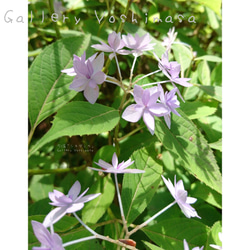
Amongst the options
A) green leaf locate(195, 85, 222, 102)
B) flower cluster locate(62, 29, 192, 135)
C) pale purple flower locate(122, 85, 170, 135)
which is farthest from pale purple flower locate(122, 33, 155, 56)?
green leaf locate(195, 85, 222, 102)

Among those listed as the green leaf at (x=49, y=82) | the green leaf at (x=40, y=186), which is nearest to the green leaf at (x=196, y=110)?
the green leaf at (x=49, y=82)

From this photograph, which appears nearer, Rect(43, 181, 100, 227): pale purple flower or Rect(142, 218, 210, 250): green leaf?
Rect(43, 181, 100, 227): pale purple flower

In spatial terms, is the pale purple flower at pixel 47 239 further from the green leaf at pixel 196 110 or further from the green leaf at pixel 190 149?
the green leaf at pixel 196 110

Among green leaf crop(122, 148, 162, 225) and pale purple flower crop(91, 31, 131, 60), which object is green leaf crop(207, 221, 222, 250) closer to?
green leaf crop(122, 148, 162, 225)

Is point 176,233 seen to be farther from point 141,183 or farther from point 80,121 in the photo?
point 80,121

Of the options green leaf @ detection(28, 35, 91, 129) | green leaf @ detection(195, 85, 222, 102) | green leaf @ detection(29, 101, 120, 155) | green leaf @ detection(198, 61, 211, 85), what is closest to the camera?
green leaf @ detection(29, 101, 120, 155)

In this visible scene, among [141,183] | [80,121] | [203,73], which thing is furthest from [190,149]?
[203,73]
